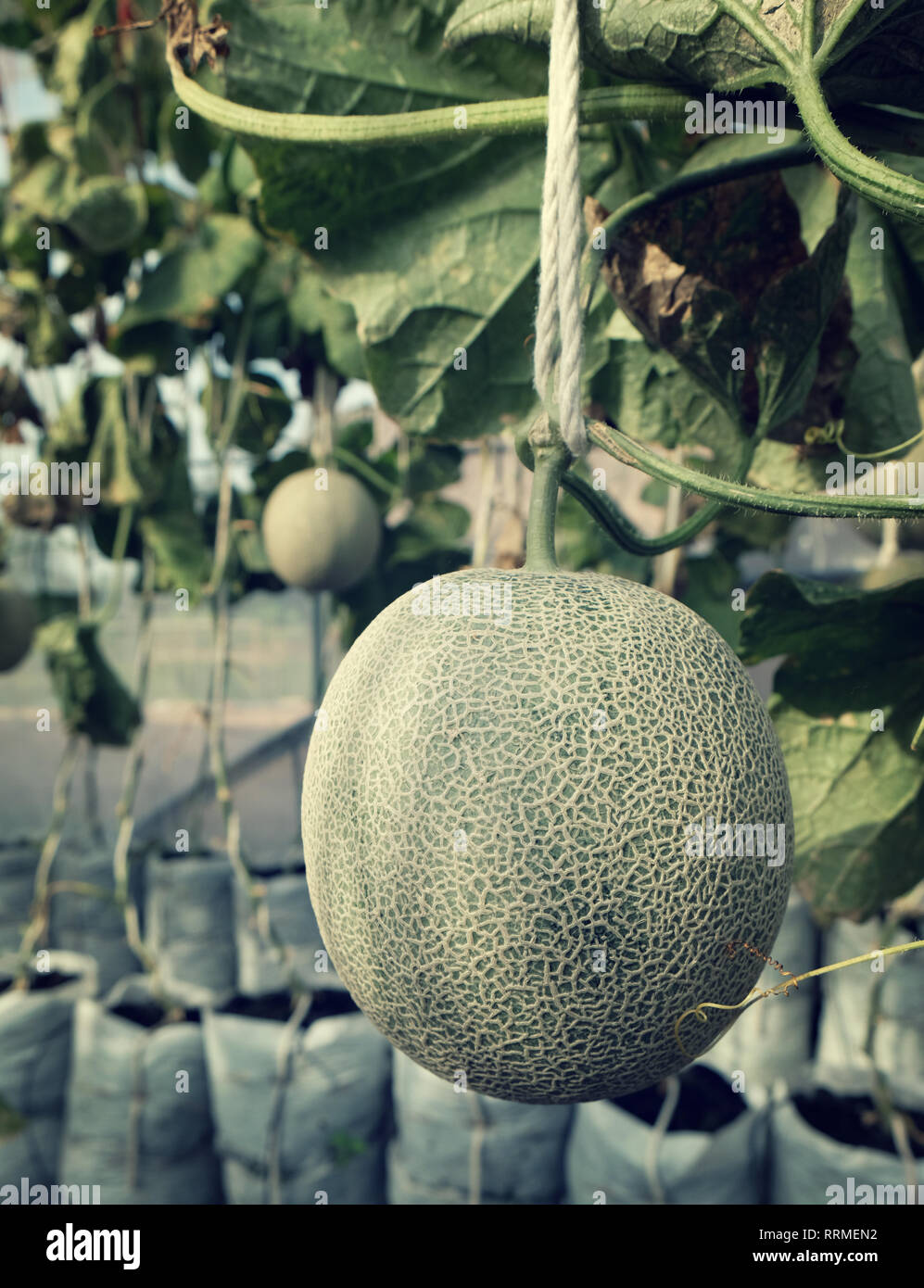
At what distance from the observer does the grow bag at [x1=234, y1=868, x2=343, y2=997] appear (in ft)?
8.45

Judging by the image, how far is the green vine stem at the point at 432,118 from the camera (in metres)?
0.64

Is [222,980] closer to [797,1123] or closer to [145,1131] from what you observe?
[145,1131]

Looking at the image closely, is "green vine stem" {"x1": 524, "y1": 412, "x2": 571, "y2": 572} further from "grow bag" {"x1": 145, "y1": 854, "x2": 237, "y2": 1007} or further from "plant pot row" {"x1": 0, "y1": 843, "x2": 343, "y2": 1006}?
"grow bag" {"x1": 145, "y1": 854, "x2": 237, "y2": 1007}

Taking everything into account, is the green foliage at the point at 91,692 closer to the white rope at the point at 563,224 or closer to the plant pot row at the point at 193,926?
the plant pot row at the point at 193,926

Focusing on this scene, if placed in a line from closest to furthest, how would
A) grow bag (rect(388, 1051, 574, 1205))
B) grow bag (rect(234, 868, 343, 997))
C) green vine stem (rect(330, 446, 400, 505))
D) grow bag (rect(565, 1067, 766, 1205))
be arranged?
1. grow bag (rect(565, 1067, 766, 1205))
2. grow bag (rect(388, 1051, 574, 1205))
3. green vine stem (rect(330, 446, 400, 505))
4. grow bag (rect(234, 868, 343, 997))

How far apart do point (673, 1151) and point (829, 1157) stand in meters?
0.28

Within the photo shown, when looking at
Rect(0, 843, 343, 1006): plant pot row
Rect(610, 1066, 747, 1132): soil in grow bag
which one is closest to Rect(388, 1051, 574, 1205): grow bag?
Rect(610, 1066, 747, 1132): soil in grow bag

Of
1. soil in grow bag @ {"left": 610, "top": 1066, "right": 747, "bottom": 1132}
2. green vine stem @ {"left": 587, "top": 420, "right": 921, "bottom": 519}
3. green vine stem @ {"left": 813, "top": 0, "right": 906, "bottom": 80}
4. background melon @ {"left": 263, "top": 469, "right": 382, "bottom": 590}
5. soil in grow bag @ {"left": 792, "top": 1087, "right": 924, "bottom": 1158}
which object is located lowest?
soil in grow bag @ {"left": 610, "top": 1066, "right": 747, "bottom": 1132}

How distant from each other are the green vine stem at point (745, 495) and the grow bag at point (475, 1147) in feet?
5.59

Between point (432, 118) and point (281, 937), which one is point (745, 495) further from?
point (281, 937)

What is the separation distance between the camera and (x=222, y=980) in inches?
109

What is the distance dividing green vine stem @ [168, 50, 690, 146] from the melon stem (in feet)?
0.76

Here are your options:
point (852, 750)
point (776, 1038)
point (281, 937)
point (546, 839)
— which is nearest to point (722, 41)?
point (546, 839)

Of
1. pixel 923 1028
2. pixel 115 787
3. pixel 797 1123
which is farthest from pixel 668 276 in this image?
pixel 115 787
